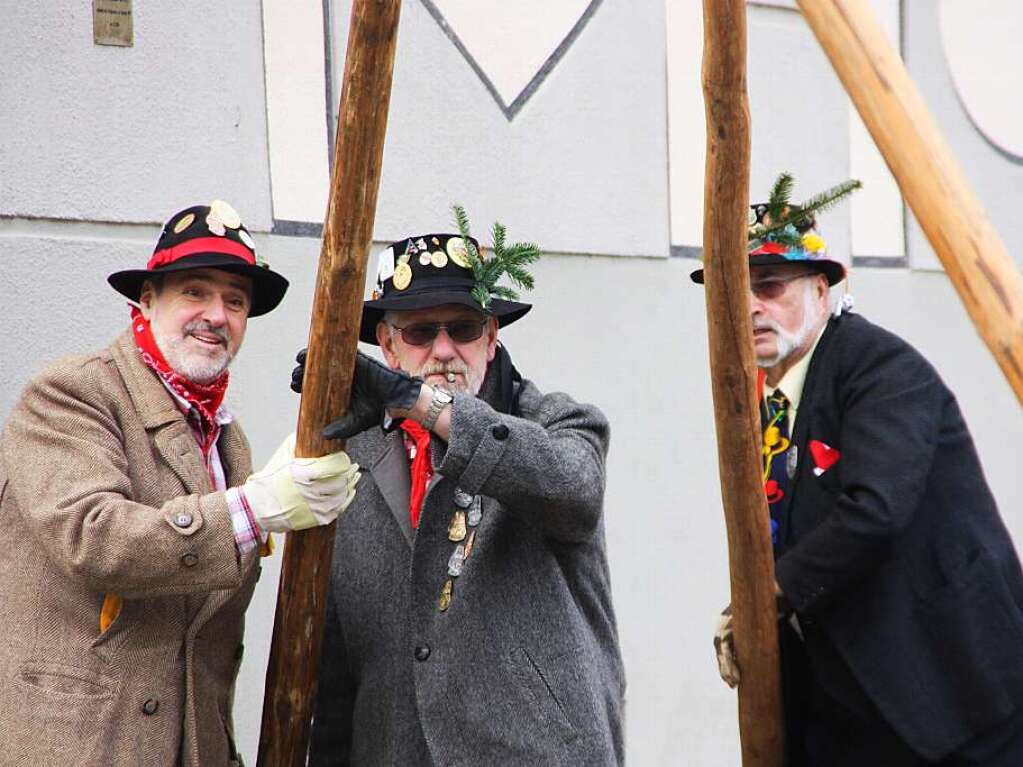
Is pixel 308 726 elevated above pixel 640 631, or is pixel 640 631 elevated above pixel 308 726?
pixel 308 726

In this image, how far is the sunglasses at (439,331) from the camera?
3.05m

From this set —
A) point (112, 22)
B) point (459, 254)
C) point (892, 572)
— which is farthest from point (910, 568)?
point (112, 22)

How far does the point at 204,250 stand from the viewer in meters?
3.02

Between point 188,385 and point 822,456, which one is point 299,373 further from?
point 822,456

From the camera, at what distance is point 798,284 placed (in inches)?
133

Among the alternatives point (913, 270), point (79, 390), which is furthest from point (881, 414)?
point (913, 270)

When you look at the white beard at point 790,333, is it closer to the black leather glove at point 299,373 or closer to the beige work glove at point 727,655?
the beige work glove at point 727,655

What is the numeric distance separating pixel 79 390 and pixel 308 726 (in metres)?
0.80

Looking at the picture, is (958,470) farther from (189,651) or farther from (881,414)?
(189,651)

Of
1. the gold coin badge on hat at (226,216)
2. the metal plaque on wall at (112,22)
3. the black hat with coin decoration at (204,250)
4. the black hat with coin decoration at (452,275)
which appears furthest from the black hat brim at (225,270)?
the metal plaque on wall at (112,22)

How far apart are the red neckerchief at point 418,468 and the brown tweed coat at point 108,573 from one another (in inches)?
13.9

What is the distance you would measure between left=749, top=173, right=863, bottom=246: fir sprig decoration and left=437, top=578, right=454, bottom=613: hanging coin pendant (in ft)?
3.37

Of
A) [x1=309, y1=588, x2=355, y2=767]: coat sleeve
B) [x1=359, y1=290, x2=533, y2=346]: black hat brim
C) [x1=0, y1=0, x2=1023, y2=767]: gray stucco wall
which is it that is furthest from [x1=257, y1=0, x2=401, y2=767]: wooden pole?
[x1=0, y1=0, x2=1023, y2=767]: gray stucco wall

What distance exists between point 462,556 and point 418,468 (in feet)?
0.71
